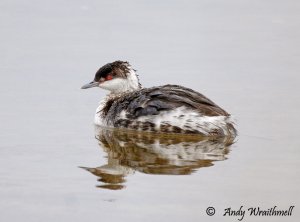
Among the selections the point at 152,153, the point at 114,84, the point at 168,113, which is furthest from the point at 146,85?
the point at 152,153

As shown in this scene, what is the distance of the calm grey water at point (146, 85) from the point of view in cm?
749

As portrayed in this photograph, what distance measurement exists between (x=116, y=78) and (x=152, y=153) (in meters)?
2.52

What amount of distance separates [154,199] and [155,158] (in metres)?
1.55

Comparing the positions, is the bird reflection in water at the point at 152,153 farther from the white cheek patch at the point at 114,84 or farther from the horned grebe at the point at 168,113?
the white cheek patch at the point at 114,84

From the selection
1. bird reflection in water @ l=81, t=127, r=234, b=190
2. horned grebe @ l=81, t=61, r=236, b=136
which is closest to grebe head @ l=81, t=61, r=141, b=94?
horned grebe @ l=81, t=61, r=236, b=136

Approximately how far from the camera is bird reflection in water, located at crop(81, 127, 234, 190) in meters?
8.44

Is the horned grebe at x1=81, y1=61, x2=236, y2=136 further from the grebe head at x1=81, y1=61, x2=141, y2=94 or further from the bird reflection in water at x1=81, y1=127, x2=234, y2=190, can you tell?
the grebe head at x1=81, y1=61, x2=141, y2=94

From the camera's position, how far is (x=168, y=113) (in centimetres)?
1028

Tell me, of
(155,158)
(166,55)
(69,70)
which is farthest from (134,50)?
(155,158)

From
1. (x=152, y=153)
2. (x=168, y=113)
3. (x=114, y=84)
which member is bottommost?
(x=152, y=153)

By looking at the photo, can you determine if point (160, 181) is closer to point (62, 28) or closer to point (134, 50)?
point (134, 50)

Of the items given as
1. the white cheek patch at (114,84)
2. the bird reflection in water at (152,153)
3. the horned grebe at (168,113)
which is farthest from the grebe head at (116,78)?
the bird reflection in water at (152,153)

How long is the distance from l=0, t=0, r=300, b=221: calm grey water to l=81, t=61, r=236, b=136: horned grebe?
10.9 inches

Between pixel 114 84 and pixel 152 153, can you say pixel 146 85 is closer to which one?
pixel 114 84
